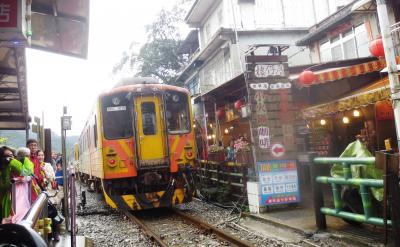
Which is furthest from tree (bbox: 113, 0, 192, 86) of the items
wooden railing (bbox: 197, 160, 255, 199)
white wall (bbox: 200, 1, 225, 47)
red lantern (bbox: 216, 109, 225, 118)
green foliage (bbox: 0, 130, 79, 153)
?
wooden railing (bbox: 197, 160, 255, 199)

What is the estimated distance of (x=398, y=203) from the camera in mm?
4160

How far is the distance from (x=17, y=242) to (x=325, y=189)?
30.2ft

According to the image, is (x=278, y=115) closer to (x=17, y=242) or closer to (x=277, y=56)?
(x=277, y=56)

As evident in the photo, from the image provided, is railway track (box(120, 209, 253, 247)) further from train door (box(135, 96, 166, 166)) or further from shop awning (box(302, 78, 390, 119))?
shop awning (box(302, 78, 390, 119))

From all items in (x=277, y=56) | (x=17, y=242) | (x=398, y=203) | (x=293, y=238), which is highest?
(x=277, y=56)

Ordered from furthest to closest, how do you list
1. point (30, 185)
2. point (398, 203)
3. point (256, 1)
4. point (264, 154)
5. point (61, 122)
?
point (256, 1) < point (264, 154) < point (61, 122) < point (30, 185) < point (398, 203)

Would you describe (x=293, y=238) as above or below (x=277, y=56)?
below

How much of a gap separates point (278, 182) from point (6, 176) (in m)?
5.27

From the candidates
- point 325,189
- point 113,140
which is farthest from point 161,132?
point 325,189

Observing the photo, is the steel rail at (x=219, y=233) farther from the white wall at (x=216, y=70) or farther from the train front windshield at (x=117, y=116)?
the white wall at (x=216, y=70)

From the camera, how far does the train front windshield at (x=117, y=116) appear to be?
888 centimetres

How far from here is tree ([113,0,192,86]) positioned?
2398 cm

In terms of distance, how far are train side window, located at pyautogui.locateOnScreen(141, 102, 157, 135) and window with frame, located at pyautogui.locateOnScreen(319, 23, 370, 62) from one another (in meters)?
7.52

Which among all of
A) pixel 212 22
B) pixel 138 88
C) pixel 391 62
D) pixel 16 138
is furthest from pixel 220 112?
pixel 16 138
